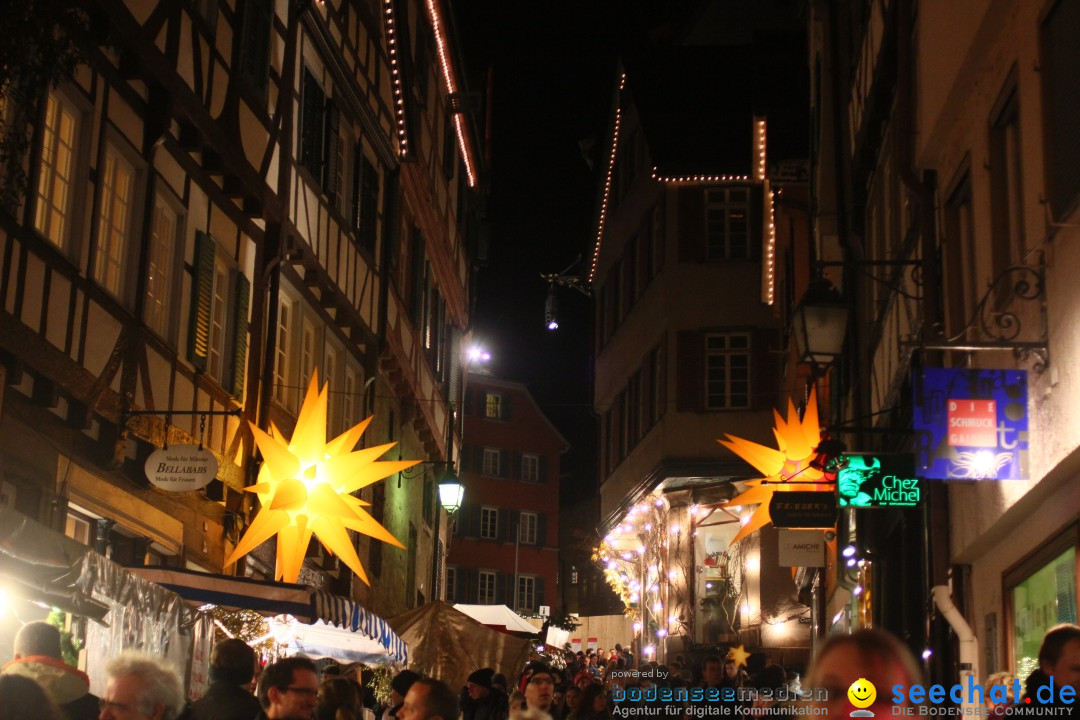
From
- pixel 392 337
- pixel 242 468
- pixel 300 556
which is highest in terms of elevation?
pixel 392 337

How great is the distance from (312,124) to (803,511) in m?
8.17

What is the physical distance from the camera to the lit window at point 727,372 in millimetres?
30961

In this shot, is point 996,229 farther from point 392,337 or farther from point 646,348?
Answer: point 646,348

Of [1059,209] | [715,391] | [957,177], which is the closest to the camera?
[1059,209]

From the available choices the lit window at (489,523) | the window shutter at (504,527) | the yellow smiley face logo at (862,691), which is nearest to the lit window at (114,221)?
the yellow smiley face logo at (862,691)

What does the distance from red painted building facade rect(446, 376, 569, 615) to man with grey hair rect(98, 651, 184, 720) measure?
5166 centimetres

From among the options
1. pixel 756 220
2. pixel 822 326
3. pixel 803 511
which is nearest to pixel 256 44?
pixel 822 326

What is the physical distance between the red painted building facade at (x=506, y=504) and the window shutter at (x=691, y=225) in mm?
27333

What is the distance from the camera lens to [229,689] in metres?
6.94

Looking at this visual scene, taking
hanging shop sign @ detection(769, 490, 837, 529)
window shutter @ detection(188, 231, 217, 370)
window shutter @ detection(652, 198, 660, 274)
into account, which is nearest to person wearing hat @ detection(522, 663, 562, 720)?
hanging shop sign @ detection(769, 490, 837, 529)

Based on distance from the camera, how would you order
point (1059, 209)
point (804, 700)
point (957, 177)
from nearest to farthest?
point (804, 700) → point (1059, 209) → point (957, 177)

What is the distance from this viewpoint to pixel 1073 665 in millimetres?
5734

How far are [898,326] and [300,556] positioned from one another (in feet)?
20.1

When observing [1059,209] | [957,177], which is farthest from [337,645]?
[1059,209]
